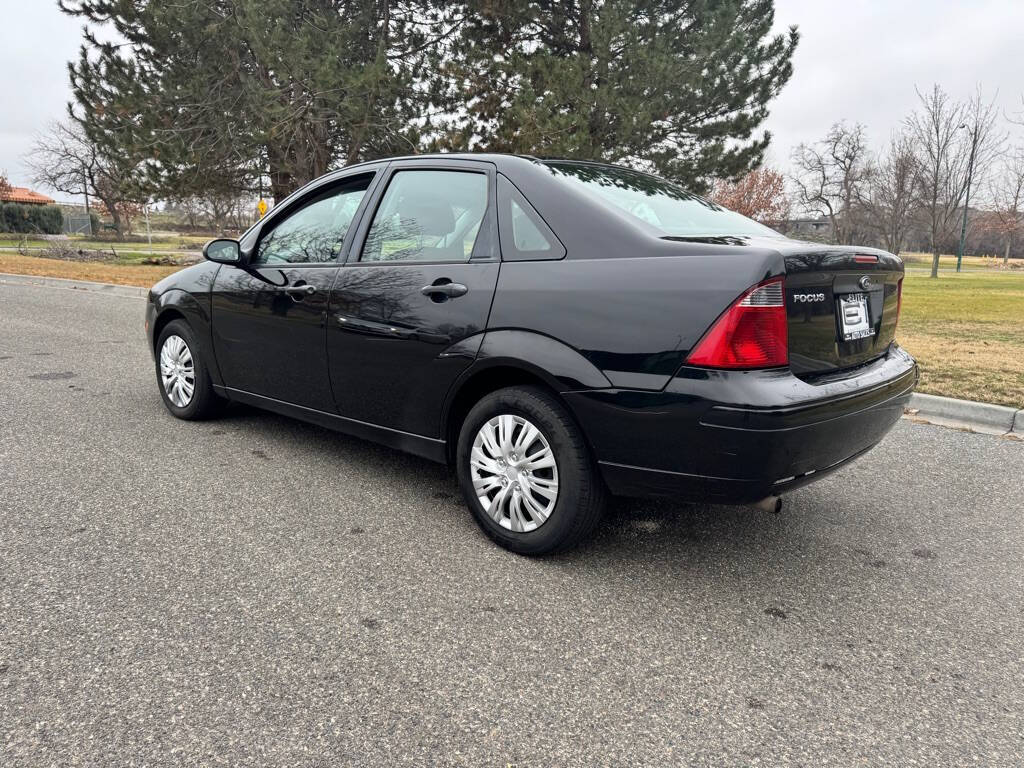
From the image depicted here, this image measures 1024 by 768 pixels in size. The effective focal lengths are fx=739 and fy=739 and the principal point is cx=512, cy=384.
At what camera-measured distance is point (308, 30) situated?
17.8m

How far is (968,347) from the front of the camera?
27.8ft

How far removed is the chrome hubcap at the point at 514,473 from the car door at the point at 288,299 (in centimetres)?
103

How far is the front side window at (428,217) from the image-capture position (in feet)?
10.4

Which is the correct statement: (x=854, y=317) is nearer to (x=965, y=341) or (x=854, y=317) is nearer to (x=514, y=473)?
(x=514, y=473)

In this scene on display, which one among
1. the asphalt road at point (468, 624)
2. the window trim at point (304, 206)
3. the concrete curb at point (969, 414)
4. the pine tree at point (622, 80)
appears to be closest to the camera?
the asphalt road at point (468, 624)

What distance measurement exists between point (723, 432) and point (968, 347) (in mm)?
7634

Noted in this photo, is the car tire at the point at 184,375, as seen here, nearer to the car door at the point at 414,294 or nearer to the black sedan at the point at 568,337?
the black sedan at the point at 568,337

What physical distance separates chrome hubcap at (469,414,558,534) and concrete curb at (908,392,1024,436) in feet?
11.5

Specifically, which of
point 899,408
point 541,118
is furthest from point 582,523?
point 541,118

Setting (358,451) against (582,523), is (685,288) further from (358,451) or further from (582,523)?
(358,451)

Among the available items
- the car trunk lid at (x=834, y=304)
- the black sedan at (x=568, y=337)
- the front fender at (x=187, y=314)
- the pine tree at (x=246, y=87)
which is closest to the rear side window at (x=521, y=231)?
the black sedan at (x=568, y=337)

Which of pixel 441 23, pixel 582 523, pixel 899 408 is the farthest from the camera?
pixel 441 23

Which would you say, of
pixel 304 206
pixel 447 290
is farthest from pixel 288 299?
pixel 447 290

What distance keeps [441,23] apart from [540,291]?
19467 mm
